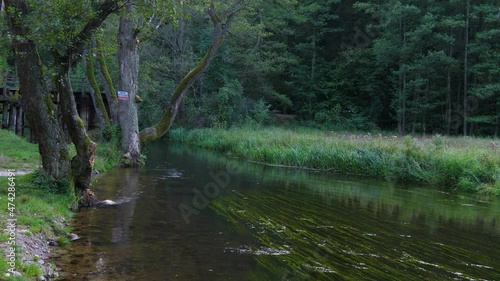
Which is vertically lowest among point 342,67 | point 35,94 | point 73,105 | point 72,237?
point 72,237

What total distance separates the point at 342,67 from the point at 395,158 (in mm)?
24835

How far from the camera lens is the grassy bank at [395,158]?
13398 millimetres

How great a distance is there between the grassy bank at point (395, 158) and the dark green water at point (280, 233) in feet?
4.50

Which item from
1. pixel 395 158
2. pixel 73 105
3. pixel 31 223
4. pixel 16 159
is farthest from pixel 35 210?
pixel 395 158

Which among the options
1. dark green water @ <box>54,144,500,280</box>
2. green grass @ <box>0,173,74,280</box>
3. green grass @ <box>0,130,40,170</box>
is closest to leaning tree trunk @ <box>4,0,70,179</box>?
green grass @ <box>0,173,74,280</box>

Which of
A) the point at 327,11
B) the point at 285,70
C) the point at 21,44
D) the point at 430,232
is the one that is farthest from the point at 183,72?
the point at 430,232

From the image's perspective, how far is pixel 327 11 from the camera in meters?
40.4

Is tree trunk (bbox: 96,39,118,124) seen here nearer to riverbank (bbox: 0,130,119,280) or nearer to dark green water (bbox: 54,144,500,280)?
dark green water (bbox: 54,144,500,280)

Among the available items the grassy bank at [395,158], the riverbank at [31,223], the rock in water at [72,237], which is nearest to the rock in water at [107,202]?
the riverbank at [31,223]

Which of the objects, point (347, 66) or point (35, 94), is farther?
point (347, 66)

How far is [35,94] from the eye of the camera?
27.3 feet

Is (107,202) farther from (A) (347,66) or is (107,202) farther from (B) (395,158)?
(A) (347,66)

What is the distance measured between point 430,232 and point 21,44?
8.34m

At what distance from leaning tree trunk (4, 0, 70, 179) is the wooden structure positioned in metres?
13.6
